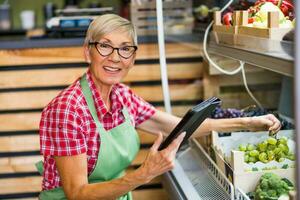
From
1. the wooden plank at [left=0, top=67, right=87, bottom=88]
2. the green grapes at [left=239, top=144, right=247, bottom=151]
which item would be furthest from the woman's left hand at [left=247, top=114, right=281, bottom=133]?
the wooden plank at [left=0, top=67, right=87, bottom=88]

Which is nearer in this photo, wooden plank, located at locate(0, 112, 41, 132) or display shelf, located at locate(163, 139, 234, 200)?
display shelf, located at locate(163, 139, 234, 200)

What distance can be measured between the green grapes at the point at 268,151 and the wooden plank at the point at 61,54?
103cm

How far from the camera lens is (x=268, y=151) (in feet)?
5.79

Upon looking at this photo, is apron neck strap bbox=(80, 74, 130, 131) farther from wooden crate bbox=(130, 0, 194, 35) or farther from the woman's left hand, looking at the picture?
wooden crate bbox=(130, 0, 194, 35)

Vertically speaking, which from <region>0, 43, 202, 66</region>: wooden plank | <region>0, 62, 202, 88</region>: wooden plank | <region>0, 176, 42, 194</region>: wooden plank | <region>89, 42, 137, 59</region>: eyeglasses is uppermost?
<region>89, 42, 137, 59</region>: eyeglasses

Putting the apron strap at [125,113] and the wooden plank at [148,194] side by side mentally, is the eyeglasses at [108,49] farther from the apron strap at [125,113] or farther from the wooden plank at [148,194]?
the wooden plank at [148,194]

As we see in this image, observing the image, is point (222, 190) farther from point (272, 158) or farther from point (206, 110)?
point (206, 110)

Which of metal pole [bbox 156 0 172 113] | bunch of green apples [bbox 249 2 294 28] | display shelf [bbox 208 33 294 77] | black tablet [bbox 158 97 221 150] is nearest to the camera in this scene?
display shelf [bbox 208 33 294 77]

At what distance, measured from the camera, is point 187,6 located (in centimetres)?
287

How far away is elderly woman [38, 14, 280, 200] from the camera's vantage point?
175 cm

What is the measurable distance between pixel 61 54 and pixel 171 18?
63 cm

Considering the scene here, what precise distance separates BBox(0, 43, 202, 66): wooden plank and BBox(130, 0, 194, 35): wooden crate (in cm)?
9

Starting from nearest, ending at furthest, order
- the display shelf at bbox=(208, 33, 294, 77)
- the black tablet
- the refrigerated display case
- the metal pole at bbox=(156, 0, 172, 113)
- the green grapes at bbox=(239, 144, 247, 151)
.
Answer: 1. the display shelf at bbox=(208, 33, 294, 77)
2. the refrigerated display case
3. the black tablet
4. the green grapes at bbox=(239, 144, 247, 151)
5. the metal pole at bbox=(156, 0, 172, 113)

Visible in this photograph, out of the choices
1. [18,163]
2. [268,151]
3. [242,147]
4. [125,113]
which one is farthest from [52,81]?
[268,151]
